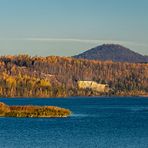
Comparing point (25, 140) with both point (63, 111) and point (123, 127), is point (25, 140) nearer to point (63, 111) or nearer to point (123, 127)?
point (123, 127)

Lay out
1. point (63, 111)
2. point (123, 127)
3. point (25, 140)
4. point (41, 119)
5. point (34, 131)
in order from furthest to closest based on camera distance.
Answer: point (63, 111) → point (41, 119) → point (123, 127) → point (34, 131) → point (25, 140)

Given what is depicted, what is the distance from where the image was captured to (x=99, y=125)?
135500mm

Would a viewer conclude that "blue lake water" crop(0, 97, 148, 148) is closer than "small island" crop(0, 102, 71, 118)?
Yes

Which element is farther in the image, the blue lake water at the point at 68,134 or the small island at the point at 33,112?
the small island at the point at 33,112

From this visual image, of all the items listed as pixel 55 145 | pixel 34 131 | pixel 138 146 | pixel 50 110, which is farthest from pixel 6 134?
pixel 50 110

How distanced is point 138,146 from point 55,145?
11.9m

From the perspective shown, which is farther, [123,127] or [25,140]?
[123,127]

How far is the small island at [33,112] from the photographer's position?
154125mm

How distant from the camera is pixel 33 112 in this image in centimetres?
15325

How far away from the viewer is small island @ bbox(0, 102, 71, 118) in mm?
154125

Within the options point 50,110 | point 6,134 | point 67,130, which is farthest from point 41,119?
point 6,134

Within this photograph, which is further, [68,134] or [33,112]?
[33,112]

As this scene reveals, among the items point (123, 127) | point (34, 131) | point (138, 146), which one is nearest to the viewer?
point (138, 146)

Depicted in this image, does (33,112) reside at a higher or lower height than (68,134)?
higher
